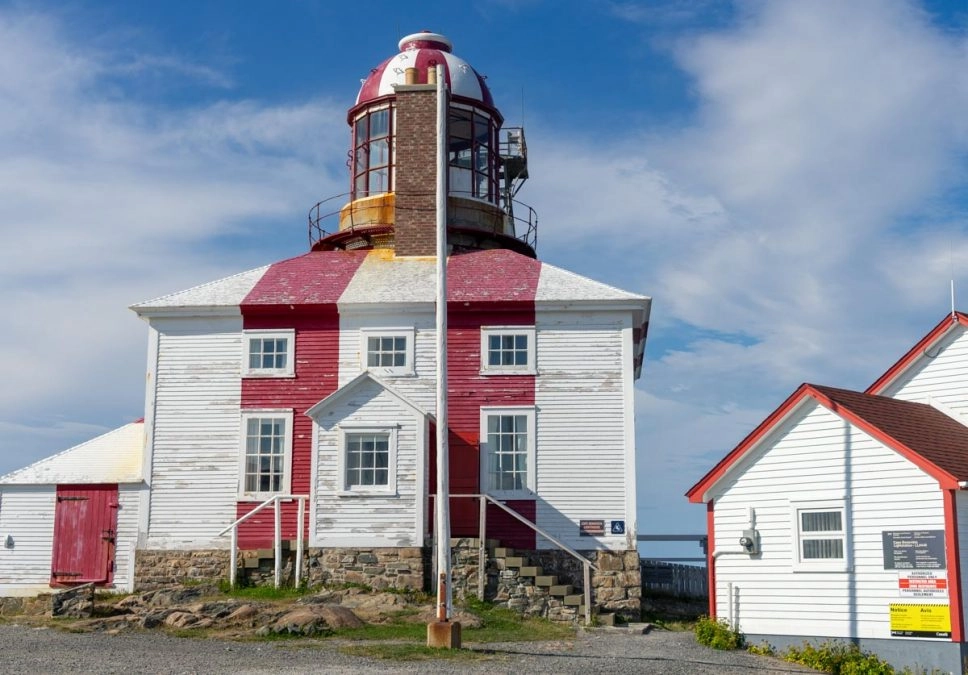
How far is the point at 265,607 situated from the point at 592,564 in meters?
6.66

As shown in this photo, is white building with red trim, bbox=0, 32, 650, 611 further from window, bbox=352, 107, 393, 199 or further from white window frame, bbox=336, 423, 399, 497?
window, bbox=352, 107, 393, 199

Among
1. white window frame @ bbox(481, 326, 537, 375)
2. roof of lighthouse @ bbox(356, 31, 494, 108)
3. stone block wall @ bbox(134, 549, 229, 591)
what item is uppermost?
roof of lighthouse @ bbox(356, 31, 494, 108)

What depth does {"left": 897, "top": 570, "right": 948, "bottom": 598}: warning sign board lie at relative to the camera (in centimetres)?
1664

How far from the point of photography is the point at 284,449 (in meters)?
24.8

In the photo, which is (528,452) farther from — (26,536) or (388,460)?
(26,536)

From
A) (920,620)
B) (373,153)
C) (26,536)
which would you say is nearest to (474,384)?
(373,153)

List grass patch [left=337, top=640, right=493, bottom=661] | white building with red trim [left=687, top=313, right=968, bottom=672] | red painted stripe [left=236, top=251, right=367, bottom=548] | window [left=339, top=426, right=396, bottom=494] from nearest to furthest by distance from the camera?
grass patch [left=337, top=640, right=493, bottom=661] < white building with red trim [left=687, top=313, right=968, bottom=672] < window [left=339, top=426, right=396, bottom=494] < red painted stripe [left=236, top=251, right=367, bottom=548]

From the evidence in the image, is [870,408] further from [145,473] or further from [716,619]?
[145,473]

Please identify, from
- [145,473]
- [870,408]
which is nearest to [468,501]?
[145,473]

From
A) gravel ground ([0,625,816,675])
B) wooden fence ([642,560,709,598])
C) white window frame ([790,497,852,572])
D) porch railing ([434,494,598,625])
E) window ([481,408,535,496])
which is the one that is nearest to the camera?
gravel ground ([0,625,816,675])

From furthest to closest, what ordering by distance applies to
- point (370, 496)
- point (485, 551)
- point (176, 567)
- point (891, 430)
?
point (176, 567) < point (370, 496) < point (485, 551) < point (891, 430)

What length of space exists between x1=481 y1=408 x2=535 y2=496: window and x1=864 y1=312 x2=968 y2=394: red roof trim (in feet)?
22.2

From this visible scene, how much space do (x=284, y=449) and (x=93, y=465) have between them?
4448 millimetres

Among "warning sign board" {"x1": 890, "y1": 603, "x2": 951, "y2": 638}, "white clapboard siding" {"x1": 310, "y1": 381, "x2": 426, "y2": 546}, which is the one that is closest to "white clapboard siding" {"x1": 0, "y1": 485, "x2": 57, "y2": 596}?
"white clapboard siding" {"x1": 310, "y1": 381, "x2": 426, "y2": 546}
